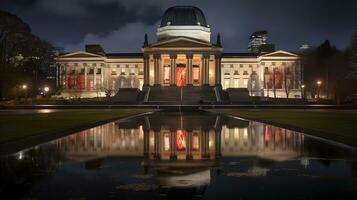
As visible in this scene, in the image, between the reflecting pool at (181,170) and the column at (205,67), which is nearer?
the reflecting pool at (181,170)

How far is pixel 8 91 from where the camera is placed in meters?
82.1

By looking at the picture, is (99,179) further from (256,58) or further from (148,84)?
(256,58)

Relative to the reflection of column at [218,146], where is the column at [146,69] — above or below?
above

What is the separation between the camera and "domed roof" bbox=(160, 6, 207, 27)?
129 meters

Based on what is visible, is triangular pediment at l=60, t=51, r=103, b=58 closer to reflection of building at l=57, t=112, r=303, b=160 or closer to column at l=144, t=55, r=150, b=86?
column at l=144, t=55, r=150, b=86

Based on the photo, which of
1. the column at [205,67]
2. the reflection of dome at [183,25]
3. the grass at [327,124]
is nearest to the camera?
the grass at [327,124]

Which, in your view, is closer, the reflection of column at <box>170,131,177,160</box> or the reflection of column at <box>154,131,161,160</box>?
the reflection of column at <box>170,131,177,160</box>

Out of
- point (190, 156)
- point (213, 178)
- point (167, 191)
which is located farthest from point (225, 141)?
point (167, 191)

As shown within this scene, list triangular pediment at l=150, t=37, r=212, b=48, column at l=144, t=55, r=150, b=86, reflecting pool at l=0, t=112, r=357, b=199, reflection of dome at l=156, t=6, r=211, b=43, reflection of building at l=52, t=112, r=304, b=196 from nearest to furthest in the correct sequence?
reflecting pool at l=0, t=112, r=357, b=199 → reflection of building at l=52, t=112, r=304, b=196 → triangular pediment at l=150, t=37, r=212, b=48 → column at l=144, t=55, r=150, b=86 → reflection of dome at l=156, t=6, r=211, b=43

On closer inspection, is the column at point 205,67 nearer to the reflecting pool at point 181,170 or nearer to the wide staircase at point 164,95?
the wide staircase at point 164,95

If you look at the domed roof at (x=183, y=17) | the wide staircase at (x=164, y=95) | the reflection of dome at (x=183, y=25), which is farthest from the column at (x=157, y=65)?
the domed roof at (x=183, y=17)

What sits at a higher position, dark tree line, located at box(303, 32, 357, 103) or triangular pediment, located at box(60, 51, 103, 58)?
triangular pediment, located at box(60, 51, 103, 58)

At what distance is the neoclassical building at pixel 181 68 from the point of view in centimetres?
11569

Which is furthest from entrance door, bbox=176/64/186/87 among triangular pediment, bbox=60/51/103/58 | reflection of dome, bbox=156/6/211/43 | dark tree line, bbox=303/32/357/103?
dark tree line, bbox=303/32/357/103
